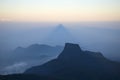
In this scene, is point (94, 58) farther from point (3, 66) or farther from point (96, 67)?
point (3, 66)

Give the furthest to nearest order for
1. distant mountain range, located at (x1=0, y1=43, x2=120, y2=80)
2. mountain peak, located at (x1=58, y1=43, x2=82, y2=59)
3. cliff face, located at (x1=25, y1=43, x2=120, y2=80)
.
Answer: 1. mountain peak, located at (x1=58, y1=43, x2=82, y2=59)
2. cliff face, located at (x1=25, y1=43, x2=120, y2=80)
3. distant mountain range, located at (x1=0, y1=43, x2=120, y2=80)

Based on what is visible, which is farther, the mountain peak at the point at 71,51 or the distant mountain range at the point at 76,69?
the mountain peak at the point at 71,51

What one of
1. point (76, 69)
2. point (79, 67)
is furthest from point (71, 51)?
point (76, 69)

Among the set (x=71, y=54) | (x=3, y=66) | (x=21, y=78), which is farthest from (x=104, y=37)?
(x=21, y=78)

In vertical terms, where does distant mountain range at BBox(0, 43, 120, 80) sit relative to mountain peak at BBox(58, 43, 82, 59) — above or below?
below

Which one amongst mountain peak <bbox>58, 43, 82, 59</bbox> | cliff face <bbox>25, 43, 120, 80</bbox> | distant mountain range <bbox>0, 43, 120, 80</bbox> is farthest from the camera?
mountain peak <bbox>58, 43, 82, 59</bbox>

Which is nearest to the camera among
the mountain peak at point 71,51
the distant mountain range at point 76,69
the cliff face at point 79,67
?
the distant mountain range at point 76,69

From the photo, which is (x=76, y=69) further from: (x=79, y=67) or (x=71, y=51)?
(x=71, y=51)

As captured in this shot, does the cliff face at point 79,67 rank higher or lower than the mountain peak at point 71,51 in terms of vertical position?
lower
